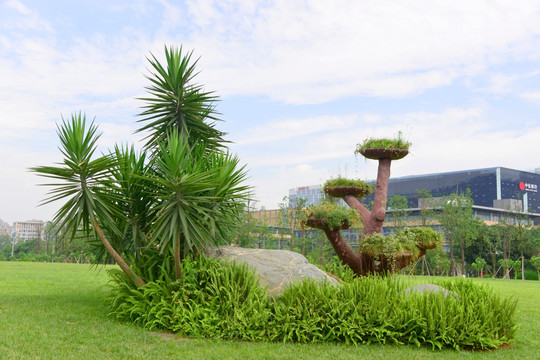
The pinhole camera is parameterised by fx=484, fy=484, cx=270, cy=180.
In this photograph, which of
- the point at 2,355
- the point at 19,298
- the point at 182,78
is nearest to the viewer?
the point at 2,355

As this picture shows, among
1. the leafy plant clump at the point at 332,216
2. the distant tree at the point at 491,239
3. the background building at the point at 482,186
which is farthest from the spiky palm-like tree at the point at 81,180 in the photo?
the background building at the point at 482,186

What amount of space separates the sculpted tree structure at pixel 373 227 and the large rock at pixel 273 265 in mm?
2396

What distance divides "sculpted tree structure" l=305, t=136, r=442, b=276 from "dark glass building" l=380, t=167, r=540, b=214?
181 feet

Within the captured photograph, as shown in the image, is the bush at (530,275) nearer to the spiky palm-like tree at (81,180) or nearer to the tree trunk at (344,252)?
the tree trunk at (344,252)

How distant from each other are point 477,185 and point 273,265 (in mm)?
67425

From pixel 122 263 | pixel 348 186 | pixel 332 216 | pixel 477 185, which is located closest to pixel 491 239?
pixel 477 185

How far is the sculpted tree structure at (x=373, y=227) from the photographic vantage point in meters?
11.1

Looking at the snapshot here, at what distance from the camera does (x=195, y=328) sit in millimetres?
7270

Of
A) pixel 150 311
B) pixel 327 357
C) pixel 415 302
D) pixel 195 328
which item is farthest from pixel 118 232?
pixel 415 302

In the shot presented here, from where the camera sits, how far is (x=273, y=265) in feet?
29.0

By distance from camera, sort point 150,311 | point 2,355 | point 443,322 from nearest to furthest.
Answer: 1. point 2,355
2. point 443,322
3. point 150,311

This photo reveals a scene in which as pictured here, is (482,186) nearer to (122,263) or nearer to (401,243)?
(401,243)

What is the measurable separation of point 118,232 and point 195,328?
88.3 inches

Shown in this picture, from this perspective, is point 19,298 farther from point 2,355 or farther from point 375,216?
point 375,216
